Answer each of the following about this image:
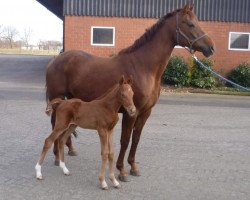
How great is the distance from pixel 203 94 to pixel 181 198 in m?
12.4

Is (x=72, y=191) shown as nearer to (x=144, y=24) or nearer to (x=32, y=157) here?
(x=32, y=157)

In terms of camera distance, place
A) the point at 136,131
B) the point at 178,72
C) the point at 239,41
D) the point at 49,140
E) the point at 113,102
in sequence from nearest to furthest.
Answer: the point at 113,102, the point at 49,140, the point at 136,131, the point at 178,72, the point at 239,41

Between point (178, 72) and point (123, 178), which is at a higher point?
point (178, 72)

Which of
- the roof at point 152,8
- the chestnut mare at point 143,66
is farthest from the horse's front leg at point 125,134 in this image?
the roof at point 152,8

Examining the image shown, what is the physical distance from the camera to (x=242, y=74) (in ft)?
59.0

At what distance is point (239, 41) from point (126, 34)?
5.64 metres

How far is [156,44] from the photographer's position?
567 centimetres

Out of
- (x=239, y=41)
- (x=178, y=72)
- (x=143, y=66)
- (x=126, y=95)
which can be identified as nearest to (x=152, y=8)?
(x=178, y=72)

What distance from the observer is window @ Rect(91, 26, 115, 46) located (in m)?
18.8

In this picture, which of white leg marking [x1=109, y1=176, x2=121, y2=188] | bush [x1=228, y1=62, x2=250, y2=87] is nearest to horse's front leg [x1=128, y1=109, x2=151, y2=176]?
white leg marking [x1=109, y1=176, x2=121, y2=188]

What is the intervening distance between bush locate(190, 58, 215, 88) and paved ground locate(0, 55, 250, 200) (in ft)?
19.6

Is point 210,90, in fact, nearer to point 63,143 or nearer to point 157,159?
point 157,159

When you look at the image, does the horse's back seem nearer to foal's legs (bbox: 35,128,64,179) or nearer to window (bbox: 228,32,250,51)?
foal's legs (bbox: 35,128,64,179)

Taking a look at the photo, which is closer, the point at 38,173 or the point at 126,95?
the point at 126,95
